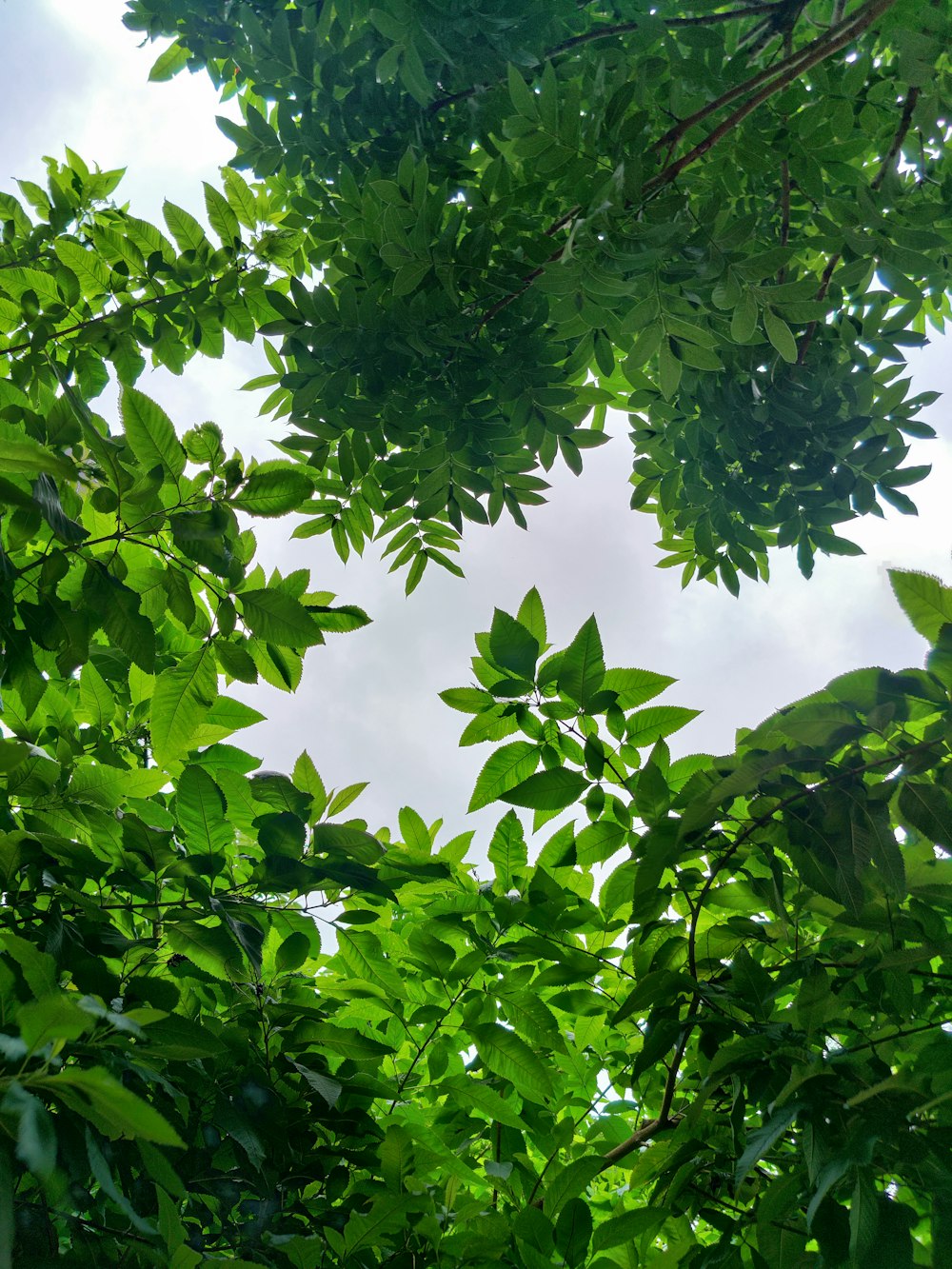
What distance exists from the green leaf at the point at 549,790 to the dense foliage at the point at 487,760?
2 centimetres

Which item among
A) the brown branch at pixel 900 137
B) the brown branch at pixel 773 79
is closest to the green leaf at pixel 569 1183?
the brown branch at pixel 773 79

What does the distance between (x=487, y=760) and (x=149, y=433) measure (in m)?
0.86

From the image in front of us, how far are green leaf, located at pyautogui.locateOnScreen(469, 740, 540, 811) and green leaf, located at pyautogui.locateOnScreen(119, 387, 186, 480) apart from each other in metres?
0.80

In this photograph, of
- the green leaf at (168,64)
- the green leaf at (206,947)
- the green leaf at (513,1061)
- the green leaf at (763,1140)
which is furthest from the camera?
Answer: the green leaf at (168,64)

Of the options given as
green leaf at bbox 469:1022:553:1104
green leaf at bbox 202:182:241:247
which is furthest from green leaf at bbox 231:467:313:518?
green leaf at bbox 202:182:241:247

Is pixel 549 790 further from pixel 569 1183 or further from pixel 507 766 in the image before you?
pixel 569 1183

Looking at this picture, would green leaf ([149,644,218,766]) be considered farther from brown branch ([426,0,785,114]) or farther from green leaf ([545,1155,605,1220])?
brown branch ([426,0,785,114])

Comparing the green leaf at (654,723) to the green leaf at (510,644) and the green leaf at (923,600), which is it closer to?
the green leaf at (510,644)

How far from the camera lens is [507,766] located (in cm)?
163

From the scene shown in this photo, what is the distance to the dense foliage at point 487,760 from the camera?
3.75 feet

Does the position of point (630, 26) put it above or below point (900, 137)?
above

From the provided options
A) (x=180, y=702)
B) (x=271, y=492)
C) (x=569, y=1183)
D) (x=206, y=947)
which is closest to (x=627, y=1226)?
(x=569, y=1183)

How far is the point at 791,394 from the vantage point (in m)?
2.60

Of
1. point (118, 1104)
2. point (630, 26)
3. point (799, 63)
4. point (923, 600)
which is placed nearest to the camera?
point (118, 1104)
